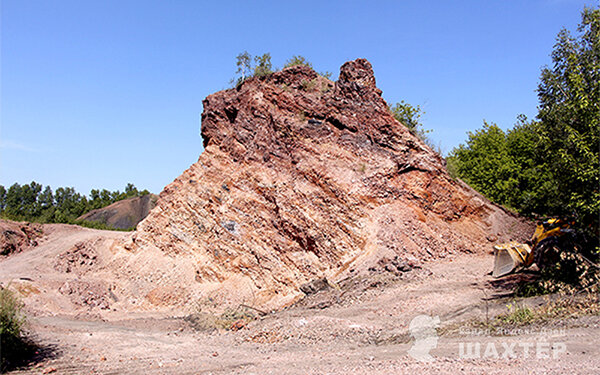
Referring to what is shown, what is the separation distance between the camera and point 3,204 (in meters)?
67.9

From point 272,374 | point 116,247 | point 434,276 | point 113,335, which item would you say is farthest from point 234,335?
point 116,247

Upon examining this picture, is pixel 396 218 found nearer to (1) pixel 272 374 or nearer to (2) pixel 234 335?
(2) pixel 234 335

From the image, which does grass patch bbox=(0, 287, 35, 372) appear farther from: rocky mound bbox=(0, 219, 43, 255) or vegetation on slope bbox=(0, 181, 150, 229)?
vegetation on slope bbox=(0, 181, 150, 229)

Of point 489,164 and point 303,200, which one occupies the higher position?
point 489,164

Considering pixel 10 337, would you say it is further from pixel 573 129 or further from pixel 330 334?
pixel 573 129

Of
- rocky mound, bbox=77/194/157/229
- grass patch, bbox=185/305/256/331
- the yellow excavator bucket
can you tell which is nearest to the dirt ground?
grass patch, bbox=185/305/256/331

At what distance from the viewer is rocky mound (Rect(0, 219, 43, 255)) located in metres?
22.6

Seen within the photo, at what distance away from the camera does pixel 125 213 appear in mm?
48031

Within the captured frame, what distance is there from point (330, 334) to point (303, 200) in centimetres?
702

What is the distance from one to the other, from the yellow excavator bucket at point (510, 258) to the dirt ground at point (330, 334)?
2.15 feet

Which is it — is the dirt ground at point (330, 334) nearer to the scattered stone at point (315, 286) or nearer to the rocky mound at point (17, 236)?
the scattered stone at point (315, 286)

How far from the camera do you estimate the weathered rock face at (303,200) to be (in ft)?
49.9

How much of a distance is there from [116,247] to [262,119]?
28.3 ft

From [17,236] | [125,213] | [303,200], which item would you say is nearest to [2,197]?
[125,213]
